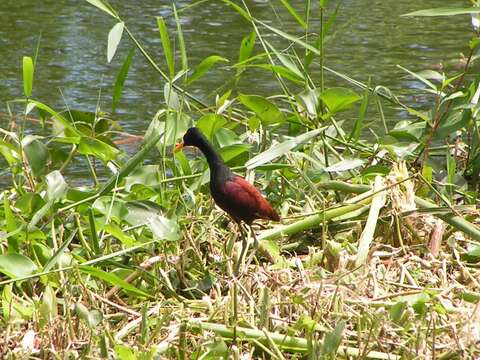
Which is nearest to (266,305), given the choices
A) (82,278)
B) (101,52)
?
(82,278)

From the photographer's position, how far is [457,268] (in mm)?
3240

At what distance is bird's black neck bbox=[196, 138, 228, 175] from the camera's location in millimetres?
3250

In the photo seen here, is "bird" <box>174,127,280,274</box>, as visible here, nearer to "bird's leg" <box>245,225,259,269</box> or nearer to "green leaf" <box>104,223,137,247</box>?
"bird's leg" <box>245,225,259,269</box>

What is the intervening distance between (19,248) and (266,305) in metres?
0.82

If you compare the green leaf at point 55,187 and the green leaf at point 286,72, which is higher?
the green leaf at point 286,72

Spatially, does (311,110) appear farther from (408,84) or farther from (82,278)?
(408,84)

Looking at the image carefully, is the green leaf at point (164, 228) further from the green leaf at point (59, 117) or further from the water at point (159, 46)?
the water at point (159, 46)

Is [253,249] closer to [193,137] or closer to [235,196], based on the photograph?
[235,196]

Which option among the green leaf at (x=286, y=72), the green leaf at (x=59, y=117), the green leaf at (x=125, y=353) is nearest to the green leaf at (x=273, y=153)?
the green leaf at (x=286, y=72)

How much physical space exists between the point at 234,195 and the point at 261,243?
0.59ft

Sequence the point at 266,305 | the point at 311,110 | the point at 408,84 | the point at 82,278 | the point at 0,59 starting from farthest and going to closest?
the point at 0,59
the point at 408,84
the point at 311,110
the point at 82,278
the point at 266,305

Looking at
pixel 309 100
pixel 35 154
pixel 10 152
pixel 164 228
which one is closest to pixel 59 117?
pixel 35 154

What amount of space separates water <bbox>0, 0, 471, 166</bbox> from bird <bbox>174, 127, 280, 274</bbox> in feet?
6.72

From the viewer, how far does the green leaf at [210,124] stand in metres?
3.55
